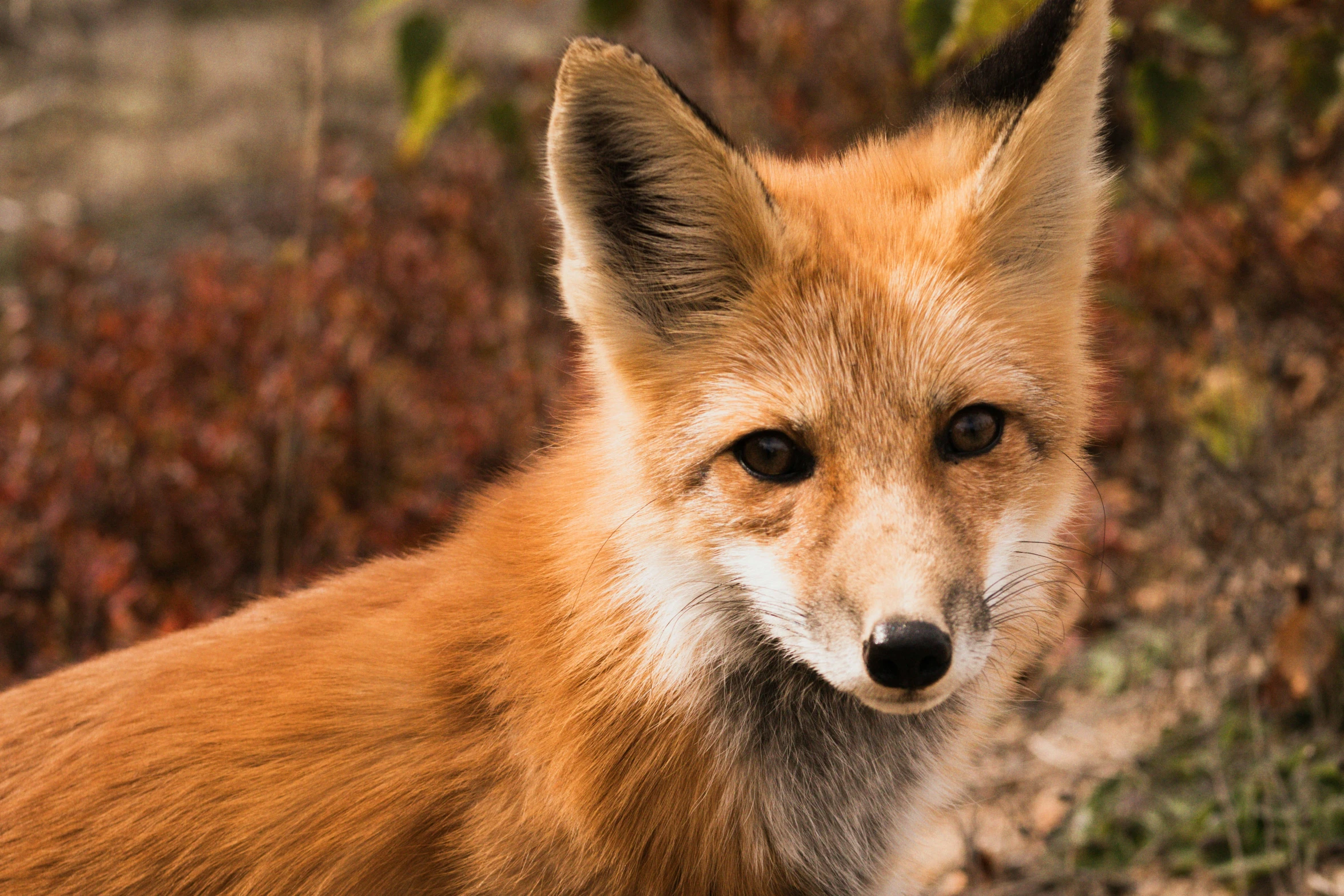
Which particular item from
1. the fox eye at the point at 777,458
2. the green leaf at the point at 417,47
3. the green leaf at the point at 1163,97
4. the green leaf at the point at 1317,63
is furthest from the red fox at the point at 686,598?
the green leaf at the point at 417,47

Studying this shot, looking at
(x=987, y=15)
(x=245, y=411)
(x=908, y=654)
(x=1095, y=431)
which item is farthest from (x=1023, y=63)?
(x=245, y=411)

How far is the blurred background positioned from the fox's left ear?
1.80 ft

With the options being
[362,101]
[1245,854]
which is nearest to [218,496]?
[1245,854]

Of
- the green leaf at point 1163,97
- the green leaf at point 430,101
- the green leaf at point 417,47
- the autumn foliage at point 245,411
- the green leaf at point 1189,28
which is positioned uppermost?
the green leaf at point 1189,28

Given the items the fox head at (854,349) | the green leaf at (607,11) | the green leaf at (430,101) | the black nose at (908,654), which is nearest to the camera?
the black nose at (908,654)

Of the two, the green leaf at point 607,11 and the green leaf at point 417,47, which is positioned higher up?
the green leaf at point 607,11

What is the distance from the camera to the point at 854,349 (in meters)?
2.26

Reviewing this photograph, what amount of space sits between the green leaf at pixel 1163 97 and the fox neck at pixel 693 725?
236cm

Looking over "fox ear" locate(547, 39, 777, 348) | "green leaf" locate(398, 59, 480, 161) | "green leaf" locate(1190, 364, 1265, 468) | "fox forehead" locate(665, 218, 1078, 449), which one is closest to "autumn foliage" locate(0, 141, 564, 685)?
"green leaf" locate(398, 59, 480, 161)

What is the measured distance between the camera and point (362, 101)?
9.38 m

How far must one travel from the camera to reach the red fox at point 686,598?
220 centimetres

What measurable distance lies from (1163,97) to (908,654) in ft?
8.83

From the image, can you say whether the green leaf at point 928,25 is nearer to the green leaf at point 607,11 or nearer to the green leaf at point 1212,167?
the green leaf at point 1212,167

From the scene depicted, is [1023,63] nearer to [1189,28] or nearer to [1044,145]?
[1044,145]
